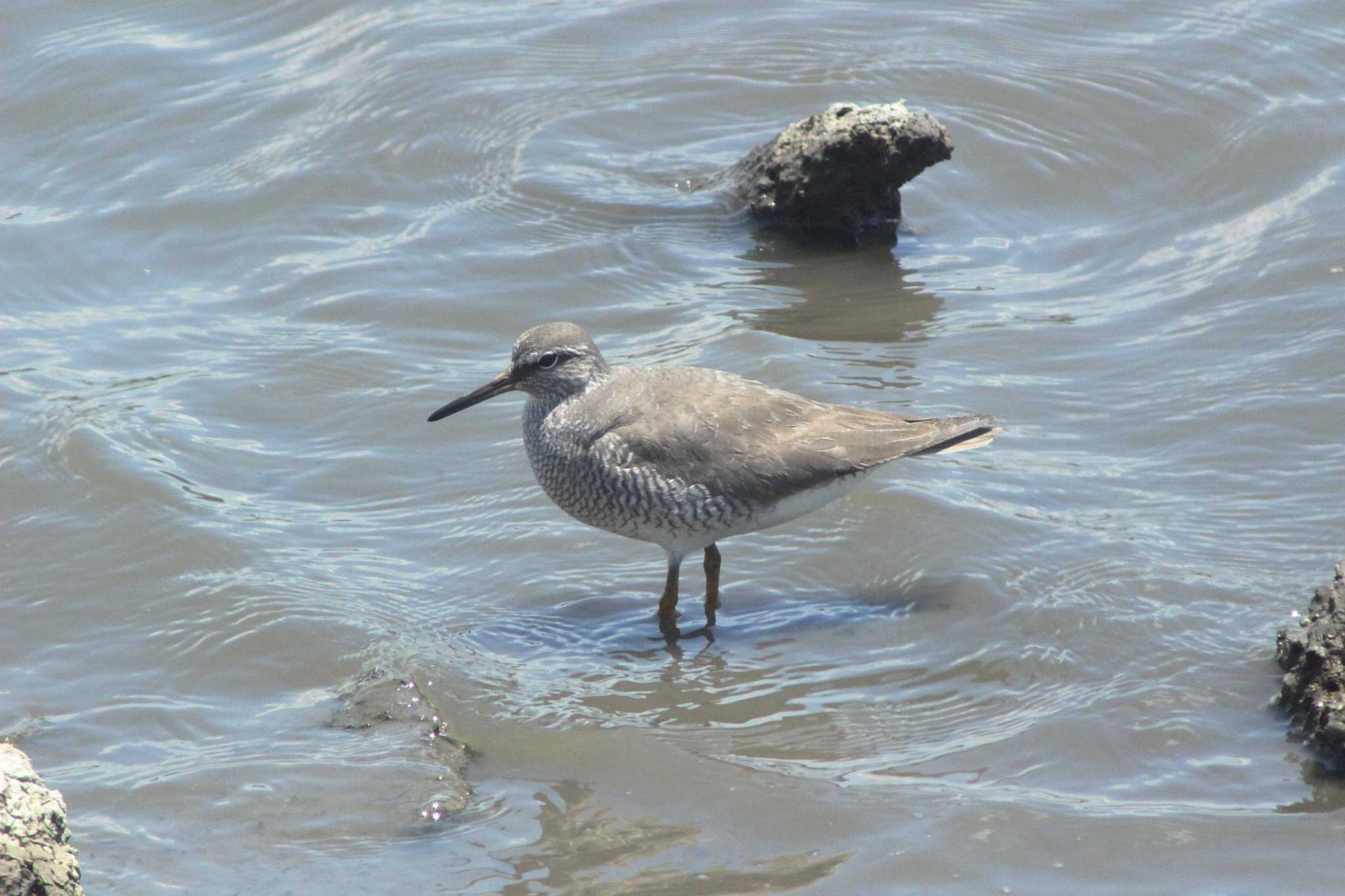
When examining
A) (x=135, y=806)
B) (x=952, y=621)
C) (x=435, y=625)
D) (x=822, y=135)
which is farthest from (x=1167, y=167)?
(x=135, y=806)

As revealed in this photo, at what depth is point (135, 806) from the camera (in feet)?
17.0

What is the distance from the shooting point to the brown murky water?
5117mm

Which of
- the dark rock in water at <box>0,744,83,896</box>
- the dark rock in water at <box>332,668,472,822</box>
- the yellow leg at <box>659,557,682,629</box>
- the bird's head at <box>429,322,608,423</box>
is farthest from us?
the bird's head at <box>429,322,608,423</box>

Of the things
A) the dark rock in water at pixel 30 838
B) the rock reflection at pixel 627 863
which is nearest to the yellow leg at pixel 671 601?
the rock reflection at pixel 627 863

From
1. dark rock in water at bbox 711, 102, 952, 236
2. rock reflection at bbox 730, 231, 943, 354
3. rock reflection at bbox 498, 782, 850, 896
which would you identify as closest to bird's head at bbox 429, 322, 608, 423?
rock reflection at bbox 730, 231, 943, 354

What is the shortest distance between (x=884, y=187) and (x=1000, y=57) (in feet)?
9.36

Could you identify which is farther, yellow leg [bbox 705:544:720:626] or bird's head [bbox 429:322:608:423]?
bird's head [bbox 429:322:608:423]

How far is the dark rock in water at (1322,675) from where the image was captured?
16.6 ft

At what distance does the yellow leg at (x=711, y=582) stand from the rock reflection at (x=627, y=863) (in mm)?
1598

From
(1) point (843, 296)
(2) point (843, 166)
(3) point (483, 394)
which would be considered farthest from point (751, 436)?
(2) point (843, 166)

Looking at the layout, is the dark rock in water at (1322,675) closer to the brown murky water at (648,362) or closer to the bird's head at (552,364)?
the brown murky water at (648,362)

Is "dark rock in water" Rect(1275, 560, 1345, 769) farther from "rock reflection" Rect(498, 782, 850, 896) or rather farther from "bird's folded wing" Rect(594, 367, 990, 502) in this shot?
"bird's folded wing" Rect(594, 367, 990, 502)

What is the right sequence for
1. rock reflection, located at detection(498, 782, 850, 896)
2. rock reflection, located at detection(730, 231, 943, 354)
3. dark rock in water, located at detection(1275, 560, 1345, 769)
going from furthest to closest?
rock reflection, located at detection(730, 231, 943, 354) → dark rock in water, located at detection(1275, 560, 1345, 769) → rock reflection, located at detection(498, 782, 850, 896)

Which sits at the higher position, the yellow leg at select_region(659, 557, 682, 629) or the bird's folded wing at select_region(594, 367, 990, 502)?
the bird's folded wing at select_region(594, 367, 990, 502)
